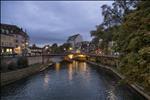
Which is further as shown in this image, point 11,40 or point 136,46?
point 11,40

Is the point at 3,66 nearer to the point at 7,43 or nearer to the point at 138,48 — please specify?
the point at 138,48

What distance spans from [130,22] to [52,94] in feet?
57.9

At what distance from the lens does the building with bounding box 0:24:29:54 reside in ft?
415

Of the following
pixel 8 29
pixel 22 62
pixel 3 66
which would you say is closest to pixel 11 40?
pixel 8 29

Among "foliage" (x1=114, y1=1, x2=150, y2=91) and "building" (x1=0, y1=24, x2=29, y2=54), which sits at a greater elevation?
"building" (x1=0, y1=24, x2=29, y2=54)

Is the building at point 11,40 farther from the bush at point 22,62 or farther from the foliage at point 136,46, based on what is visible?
the foliage at point 136,46

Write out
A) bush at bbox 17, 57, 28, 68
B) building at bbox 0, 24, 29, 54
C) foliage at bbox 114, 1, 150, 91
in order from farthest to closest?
building at bbox 0, 24, 29, 54 → bush at bbox 17, 57, 28, 68 → foliage at bbox 114, 1, 150, 91

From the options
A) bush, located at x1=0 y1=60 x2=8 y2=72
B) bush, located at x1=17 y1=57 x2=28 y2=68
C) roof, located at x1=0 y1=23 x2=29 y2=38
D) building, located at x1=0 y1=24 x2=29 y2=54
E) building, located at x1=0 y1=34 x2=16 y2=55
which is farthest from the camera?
roof, located at x1=0 y1=23 x2=29 y2=38

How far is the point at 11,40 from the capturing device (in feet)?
452

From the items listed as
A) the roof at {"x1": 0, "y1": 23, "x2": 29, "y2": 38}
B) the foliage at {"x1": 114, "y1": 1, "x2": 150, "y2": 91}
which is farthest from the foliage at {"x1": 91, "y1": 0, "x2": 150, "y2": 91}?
the roof at {"x1": 0, "y1": 23, "x2": 29, "y2": 38}

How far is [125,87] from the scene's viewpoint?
184ft

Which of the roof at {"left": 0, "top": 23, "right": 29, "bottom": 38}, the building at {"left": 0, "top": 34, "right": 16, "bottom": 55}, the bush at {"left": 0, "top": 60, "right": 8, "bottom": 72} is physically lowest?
the bush at {"left": 0, "top": 60, "right": 8, "bottom": 72}

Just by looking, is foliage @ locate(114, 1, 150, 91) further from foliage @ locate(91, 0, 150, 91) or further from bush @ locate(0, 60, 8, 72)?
bush @ locate(0, 60, 8, 72)

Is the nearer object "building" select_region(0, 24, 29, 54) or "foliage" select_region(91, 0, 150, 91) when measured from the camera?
"foliage" select_region(91, 0, 150, 91)
